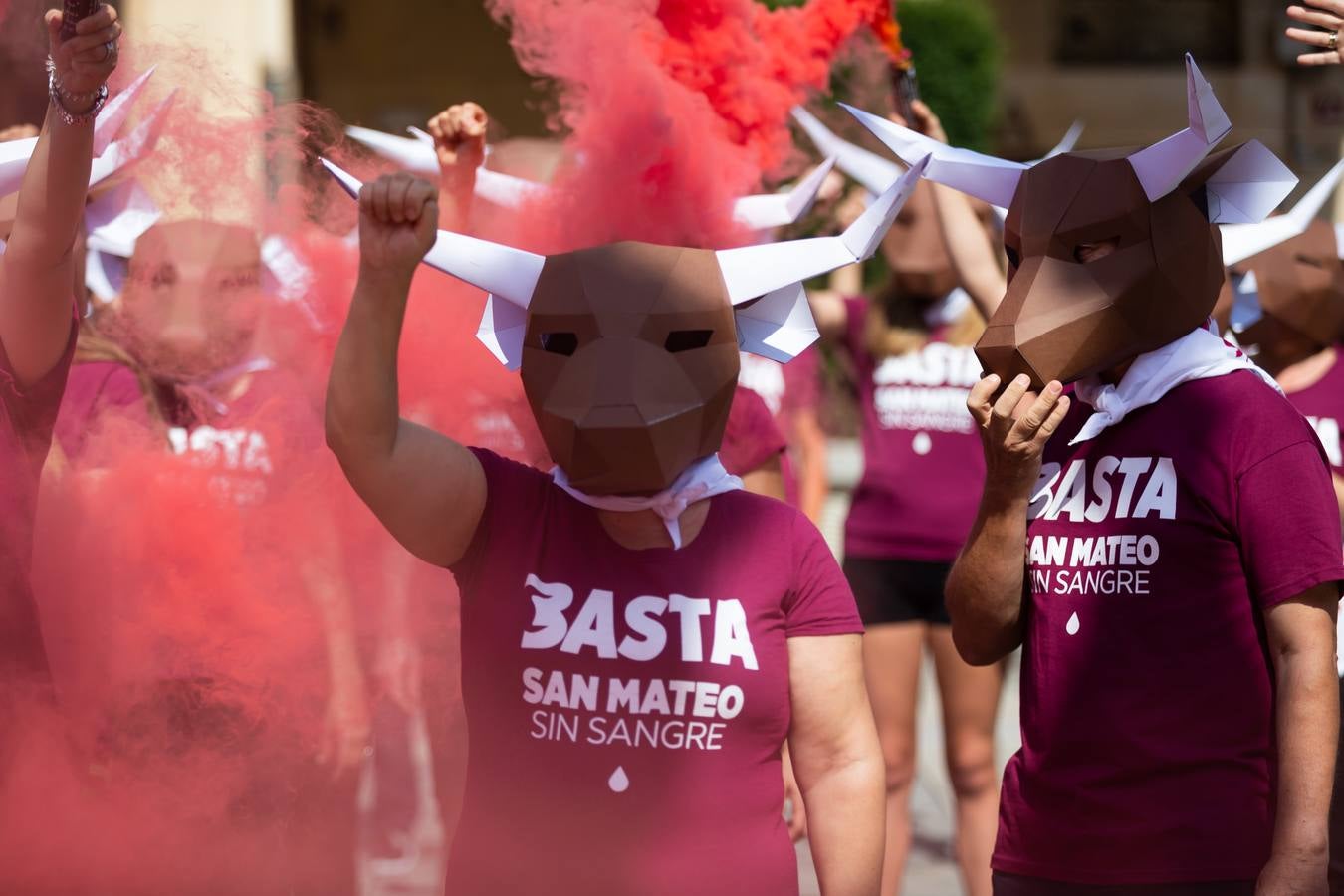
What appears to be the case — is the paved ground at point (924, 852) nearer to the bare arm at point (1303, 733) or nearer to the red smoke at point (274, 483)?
the red smoke at point (274, 483)

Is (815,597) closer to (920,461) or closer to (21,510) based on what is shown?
(21,510)

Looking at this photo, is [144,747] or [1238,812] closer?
Answer: [1238,812]

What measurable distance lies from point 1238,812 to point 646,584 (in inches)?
40.9

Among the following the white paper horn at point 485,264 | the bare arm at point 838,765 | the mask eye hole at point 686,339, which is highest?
the white paper horn at point 485,264

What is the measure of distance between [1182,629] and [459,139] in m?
1.60

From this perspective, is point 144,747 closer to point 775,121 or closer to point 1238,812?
point 775,121

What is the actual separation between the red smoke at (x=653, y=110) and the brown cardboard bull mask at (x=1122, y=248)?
606 millimetres

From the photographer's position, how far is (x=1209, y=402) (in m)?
2.75

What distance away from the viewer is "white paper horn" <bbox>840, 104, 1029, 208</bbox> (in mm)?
2984

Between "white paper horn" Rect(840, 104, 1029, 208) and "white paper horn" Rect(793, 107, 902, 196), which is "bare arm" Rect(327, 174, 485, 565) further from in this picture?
"white paper horn" Rect(793, 107, 902, 196)

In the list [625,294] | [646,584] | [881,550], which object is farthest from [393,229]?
[881,550]

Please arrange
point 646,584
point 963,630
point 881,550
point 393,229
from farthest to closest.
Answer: point 881,550 → point 963,630 → point 646,584 → point 393,229

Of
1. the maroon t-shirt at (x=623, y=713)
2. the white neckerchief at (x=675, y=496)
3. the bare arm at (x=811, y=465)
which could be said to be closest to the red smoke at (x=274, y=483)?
the white neckerchief at (x=675, y=496)

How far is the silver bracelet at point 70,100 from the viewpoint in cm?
267
